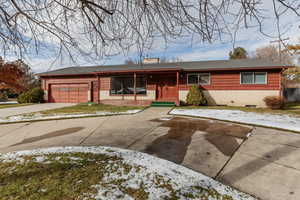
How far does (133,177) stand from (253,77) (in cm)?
1197

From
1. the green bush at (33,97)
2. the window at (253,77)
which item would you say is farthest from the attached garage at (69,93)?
the window at (253,77)

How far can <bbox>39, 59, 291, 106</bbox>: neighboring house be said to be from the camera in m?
10.6

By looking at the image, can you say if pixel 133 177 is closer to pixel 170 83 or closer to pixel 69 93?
pixel 170 83

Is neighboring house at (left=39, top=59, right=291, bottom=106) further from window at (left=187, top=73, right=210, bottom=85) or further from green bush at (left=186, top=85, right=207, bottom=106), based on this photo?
green bush at (left=186, top=85, right=207, bottom=106)

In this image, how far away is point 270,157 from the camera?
285cm

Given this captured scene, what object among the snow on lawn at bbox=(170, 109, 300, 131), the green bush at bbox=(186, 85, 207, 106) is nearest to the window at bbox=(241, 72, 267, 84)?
the green bush at bbox=(186, 85, 207, 106)

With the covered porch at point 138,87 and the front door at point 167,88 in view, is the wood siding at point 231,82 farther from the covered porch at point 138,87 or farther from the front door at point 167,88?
the covered porch at point 138,87

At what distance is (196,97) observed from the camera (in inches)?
428

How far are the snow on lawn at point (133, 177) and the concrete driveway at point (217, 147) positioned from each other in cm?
33

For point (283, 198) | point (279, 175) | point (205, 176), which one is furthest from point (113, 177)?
point (279, 175)

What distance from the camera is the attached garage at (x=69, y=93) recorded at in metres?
14.4

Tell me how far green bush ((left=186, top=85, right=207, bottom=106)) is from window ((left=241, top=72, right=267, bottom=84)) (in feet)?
10.6

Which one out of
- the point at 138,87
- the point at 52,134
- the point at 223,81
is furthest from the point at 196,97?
the point at 52,134

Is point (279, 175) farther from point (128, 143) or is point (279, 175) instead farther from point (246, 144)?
point (128, 143)
